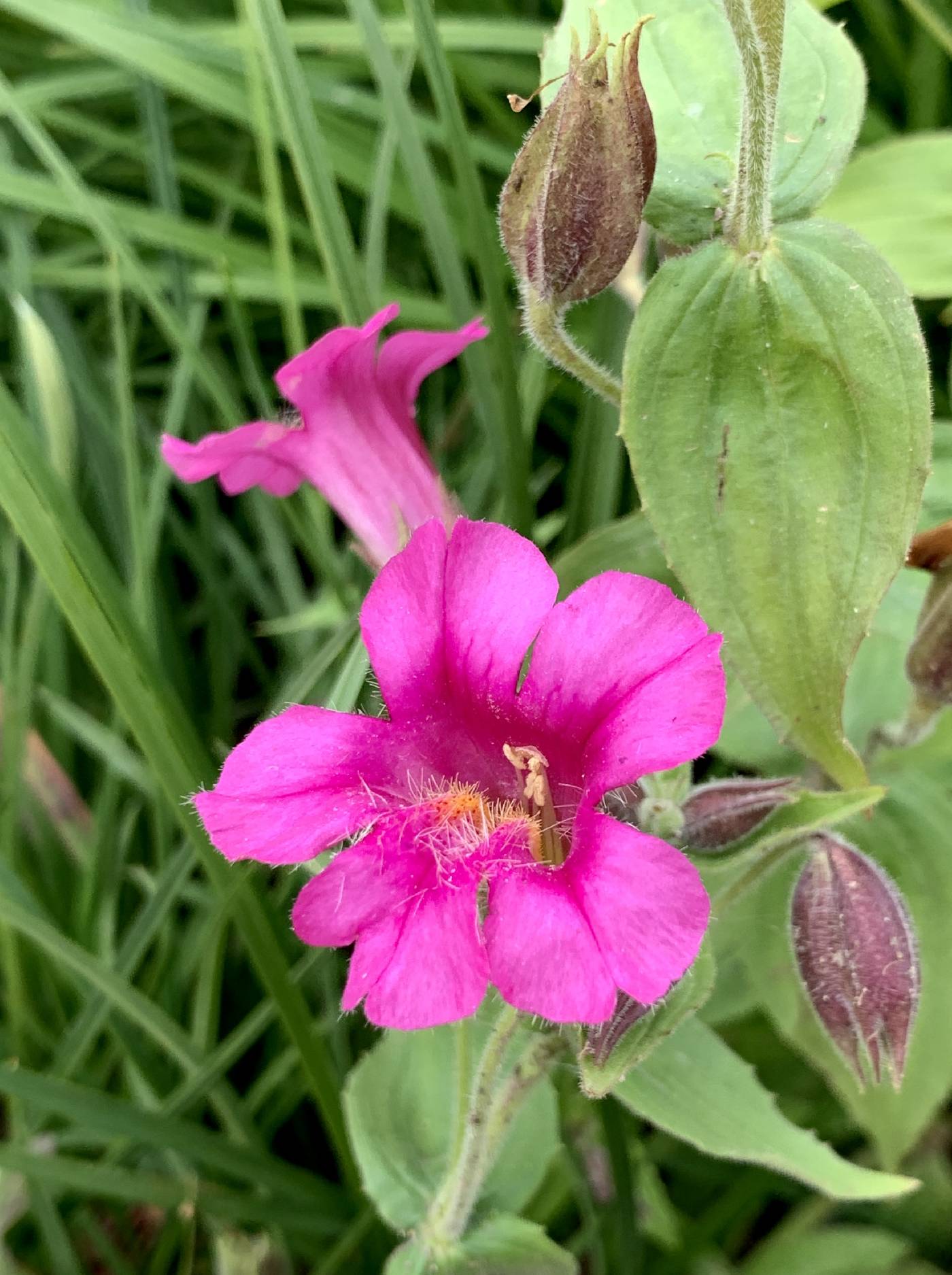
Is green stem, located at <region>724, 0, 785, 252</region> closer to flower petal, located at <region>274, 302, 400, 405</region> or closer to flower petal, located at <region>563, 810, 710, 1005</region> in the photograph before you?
flower petal, located at <region>274, 302, 400, 405</region>

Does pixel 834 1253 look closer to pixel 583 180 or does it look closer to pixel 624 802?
pixel 624 802

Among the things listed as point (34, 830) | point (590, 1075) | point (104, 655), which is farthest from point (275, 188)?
point (590, 1075)

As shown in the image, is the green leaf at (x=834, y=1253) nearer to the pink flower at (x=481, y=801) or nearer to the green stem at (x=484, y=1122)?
the green stem at (x=484, y=1122)

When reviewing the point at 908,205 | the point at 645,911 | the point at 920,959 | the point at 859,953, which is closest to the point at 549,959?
the point at 645,911

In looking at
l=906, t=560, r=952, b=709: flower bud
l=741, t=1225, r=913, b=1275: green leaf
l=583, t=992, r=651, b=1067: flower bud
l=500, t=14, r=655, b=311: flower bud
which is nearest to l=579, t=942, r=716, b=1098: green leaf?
l=583, t=992, r=651, b=1067: flower bud

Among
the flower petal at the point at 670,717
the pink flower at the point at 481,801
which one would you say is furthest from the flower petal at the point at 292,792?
the flower petal at the point at 670,717

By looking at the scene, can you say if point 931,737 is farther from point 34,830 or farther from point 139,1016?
point 34,830
